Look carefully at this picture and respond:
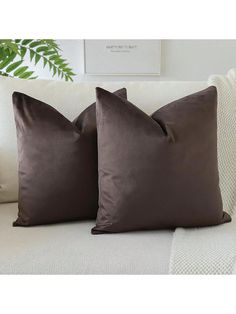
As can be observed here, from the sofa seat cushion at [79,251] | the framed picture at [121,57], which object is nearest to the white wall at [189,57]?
the framed picture at [121,57]

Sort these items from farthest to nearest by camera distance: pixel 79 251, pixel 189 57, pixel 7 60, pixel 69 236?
pixel 189 57 → pixel 7 60 → pixel 69 236 → pixel 79 251

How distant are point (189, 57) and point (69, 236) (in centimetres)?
234

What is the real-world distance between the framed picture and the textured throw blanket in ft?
5.52

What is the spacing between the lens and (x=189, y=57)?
339cm

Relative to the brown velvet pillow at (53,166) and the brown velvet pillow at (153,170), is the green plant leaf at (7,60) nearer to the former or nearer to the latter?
the brown velvet pillow at (53,166)

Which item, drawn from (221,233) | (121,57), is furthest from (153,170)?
(121,57)

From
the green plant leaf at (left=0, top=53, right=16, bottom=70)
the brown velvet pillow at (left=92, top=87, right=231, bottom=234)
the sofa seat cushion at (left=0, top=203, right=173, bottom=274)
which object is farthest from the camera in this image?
the green plant leaf at (left=0, top=53, right=16, bottom=70)

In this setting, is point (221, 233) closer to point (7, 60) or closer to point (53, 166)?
point (53, 166)

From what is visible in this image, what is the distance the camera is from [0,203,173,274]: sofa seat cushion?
3.92ft

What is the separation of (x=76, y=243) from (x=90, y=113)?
0.44 meters

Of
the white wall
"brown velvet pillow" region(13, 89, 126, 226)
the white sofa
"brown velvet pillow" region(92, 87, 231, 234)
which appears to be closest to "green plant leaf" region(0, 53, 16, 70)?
the white sofa

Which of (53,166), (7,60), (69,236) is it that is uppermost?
(7,60)

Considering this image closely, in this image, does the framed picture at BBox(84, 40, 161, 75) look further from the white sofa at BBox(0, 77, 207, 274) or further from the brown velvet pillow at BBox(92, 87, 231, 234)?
the brown velvet pillow at BBox(92, 87, 231, 234)

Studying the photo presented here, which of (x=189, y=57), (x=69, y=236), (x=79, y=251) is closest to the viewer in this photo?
(x=79, y=251)
